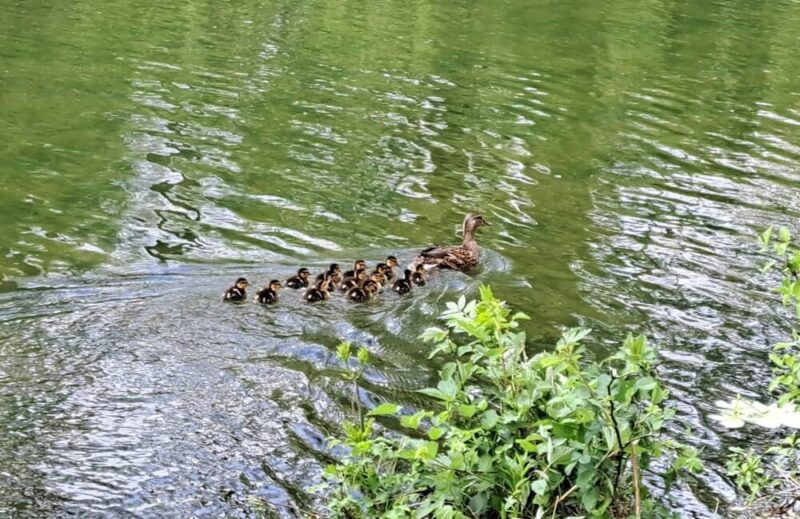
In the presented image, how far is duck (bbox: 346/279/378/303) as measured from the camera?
757cm

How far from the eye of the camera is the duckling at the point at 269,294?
24.2 ft

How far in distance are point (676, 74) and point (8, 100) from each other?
1075 centimetres

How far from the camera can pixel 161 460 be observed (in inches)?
206

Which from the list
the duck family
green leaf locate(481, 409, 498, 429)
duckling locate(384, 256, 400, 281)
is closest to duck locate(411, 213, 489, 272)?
the duck family

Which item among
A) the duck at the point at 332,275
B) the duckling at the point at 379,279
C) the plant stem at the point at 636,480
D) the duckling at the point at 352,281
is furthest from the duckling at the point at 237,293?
the plant stem at the point at 636,480

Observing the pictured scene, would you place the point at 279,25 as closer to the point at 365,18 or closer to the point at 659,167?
the point at 365,18

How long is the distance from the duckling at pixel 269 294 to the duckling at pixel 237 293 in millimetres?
107

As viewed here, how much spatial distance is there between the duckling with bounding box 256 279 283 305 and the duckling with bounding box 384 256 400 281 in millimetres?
957

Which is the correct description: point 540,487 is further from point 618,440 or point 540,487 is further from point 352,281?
point 352,281

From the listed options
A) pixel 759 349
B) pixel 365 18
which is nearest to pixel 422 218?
pixel 759 349

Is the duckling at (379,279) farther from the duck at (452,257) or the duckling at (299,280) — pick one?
the duckling at (299,280)

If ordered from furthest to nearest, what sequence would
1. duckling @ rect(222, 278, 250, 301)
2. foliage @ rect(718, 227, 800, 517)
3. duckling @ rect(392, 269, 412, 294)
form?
duckling @ rect(392, 269, 412, 294) < duckling @ rect(222, 278, 250, 301) < foliage @ rect(718, 227, 800, 517)

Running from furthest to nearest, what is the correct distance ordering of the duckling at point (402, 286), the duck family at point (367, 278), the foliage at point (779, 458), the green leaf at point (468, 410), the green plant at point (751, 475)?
the duckling at point (402, 286) < the duck family at point (367, 278) < the green plant at point (751, 475) < the foliage at point (779, 458) < the green leaf at point (468, 410)

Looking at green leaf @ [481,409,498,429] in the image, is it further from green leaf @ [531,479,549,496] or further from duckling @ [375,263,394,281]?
duckling @ [375,263,394,281]
